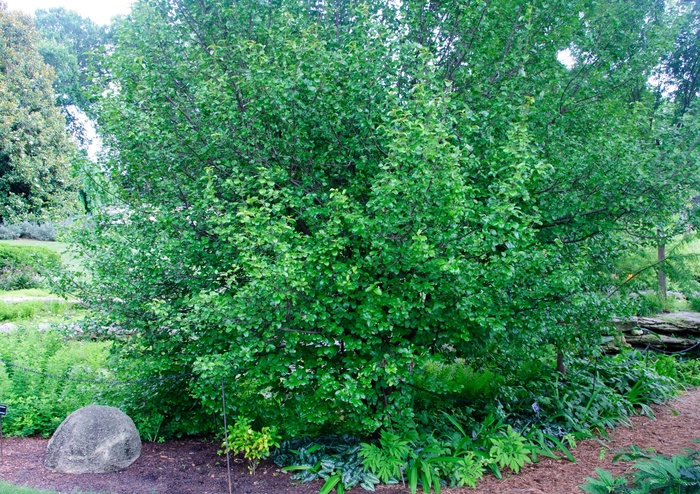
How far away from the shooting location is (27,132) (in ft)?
67.7

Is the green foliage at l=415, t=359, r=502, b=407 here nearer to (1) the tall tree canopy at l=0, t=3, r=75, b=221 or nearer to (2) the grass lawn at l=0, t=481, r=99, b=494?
(2) the grass lawn at l=0, t=481, r=99, b=494

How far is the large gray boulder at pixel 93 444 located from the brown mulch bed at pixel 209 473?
0.32 feet

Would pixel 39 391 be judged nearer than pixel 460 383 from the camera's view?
Yes

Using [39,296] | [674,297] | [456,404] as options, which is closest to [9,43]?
[39,296]

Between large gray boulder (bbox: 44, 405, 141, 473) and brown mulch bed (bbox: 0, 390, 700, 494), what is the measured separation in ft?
0.32

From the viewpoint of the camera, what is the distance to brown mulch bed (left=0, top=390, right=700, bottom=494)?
14.1ft

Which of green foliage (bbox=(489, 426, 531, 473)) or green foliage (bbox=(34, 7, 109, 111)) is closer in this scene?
green foliage (bbox=(489, 426, 531, 473))

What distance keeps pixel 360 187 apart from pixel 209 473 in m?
3.02

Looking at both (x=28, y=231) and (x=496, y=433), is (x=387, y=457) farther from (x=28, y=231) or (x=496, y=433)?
(x=28, y=231)

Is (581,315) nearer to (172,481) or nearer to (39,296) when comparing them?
(172,481)

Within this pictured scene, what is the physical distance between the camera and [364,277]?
4.22m

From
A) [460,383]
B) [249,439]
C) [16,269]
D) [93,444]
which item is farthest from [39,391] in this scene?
[16,269]

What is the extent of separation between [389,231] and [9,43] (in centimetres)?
2486

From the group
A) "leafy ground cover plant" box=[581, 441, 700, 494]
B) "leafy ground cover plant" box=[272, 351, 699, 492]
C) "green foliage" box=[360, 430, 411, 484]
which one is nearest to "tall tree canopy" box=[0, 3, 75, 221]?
"leafy ground cover plant" box=[272, 351, 699, 492]
